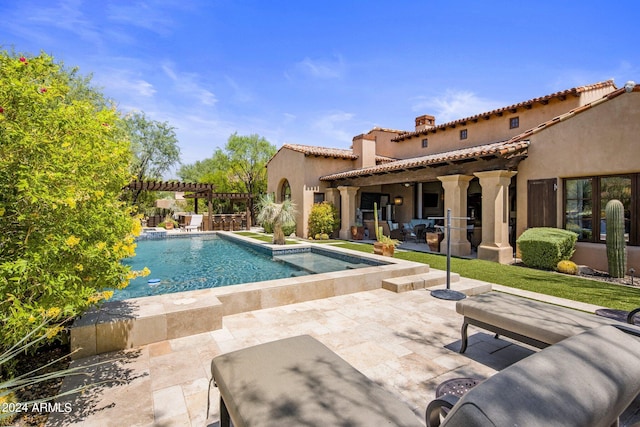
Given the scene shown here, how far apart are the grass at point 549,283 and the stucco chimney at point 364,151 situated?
878 centimetres

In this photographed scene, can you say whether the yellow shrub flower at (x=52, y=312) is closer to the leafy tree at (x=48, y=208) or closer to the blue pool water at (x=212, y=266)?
the leafy tree at (x=48, y=208)

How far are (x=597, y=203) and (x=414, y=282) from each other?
22.5 feet

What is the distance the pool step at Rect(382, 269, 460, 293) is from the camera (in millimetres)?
6949

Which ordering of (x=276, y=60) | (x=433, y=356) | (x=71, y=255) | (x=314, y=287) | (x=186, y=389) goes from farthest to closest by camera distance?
(x=276, y=60) < (x=314, y=287) < (x=433, y=356) < (x=186, y=389) < (x=71, y=255)

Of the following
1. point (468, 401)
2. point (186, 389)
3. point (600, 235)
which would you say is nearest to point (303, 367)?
point (468, 401)

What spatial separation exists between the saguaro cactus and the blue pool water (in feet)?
21.6

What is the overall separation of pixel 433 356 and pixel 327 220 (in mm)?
13351

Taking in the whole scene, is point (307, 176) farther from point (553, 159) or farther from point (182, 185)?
point (553, 159)

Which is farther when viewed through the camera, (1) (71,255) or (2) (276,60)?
(2) (276,60)

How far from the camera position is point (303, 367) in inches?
90.8

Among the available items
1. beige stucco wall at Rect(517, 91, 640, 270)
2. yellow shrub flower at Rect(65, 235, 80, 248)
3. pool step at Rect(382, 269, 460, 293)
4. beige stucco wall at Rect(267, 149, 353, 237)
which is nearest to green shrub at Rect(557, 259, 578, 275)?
beige stucco wall at Rect(517, 91, 640, 270)

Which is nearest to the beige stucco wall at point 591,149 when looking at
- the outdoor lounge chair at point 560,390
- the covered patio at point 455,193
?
the covered patio at point 455,193

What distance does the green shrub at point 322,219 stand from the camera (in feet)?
56.0

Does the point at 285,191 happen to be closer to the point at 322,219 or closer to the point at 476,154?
the point at 322,219
